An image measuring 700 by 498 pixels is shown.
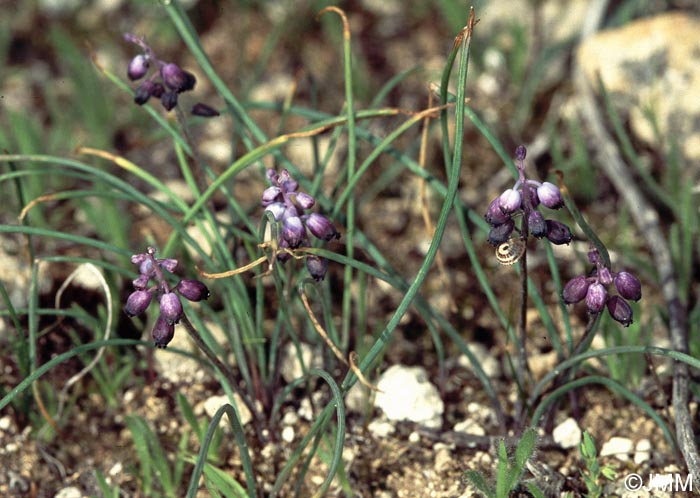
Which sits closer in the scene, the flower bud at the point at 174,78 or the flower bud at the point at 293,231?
the flower bud at the point at 293,231

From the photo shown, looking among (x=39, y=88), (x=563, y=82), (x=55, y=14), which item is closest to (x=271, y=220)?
(x=563, y=82)

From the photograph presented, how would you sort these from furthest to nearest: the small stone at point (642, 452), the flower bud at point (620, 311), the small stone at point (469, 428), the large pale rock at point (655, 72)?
the large pale rock at point (655, 72)
the small stone at point (469, 428)
the small stone at point (642, 452)
the flower bud at point (620, 311)

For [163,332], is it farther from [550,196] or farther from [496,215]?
[550,196]

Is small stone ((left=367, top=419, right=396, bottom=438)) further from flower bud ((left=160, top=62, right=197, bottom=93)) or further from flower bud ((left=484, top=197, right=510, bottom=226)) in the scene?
flower bud ((left=160, top=62, right=197, bottom=93))

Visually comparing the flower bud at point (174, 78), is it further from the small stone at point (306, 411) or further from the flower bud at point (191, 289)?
the small stone at point (306, 411)

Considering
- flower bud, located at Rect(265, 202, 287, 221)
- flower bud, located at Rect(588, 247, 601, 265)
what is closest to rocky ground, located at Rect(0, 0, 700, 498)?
flower bud, located at Rect(588, 247, 601, 265)

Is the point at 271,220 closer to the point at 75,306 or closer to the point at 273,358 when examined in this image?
the point at 273,358

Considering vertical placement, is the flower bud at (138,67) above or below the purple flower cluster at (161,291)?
above

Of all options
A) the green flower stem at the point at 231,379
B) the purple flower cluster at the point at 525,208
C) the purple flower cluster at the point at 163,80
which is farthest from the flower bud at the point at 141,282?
the purple flower cluster at the point at 525,208

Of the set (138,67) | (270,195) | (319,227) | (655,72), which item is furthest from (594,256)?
(655,72)

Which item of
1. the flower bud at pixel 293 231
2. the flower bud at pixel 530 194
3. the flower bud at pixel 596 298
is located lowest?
the flower bud at pixel 293 231
